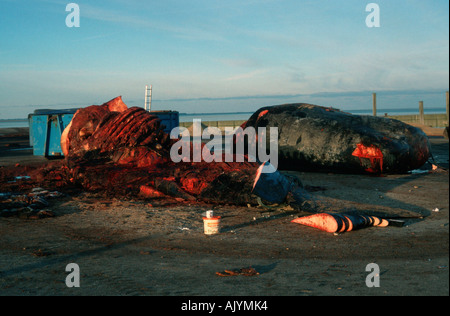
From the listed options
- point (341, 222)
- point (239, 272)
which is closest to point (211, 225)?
point (239, 272)

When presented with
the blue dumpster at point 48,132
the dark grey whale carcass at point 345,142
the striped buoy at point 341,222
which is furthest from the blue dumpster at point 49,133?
the striped buoy at point 341,222

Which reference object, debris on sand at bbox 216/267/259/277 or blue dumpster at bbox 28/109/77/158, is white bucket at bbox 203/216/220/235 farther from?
blue dumpster at bbox 28/109/77/158

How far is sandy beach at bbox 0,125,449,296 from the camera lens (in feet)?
12.3

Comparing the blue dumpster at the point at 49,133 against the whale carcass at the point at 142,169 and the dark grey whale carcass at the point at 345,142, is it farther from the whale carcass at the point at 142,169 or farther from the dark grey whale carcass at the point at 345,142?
the dark grey whale carcass at the point at 345,142

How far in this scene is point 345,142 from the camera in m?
10.8

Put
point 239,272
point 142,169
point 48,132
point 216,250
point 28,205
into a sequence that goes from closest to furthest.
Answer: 1. point 239,272
2. point 216,250
3. point 28,205
4. point 142,169
5. point 48,132

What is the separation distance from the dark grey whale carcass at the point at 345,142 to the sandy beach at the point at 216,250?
276 centimetres

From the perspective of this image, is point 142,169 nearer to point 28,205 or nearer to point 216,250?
point 28,205

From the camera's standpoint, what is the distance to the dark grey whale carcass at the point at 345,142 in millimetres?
10562

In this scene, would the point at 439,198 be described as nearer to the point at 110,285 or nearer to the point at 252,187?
the point at 252,187

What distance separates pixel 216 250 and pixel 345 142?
6.75 m
